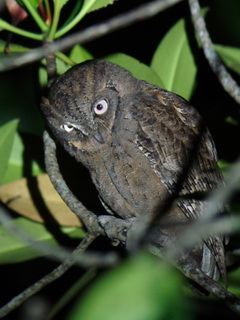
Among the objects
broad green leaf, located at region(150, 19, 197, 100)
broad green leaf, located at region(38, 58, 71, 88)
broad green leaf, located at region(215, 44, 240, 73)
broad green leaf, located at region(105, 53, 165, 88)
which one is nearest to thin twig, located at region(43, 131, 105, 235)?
broad green leaf, located at region(38, 58, 71, 88)

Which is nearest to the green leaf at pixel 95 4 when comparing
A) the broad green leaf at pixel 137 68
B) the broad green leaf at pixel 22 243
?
the broad green leaf at pixel 137 68

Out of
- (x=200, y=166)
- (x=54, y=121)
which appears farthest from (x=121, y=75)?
(x=200, y=166)

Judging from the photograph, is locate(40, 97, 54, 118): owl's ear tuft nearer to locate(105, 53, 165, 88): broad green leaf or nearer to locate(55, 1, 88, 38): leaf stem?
locate(55, 1, 88, 38): leaf stem

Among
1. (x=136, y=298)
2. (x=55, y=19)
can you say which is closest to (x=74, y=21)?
(x=55, y=19)

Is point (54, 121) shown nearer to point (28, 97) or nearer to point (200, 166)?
point (28, 97)

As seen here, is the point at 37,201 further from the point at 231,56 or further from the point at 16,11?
the point at 231,56
